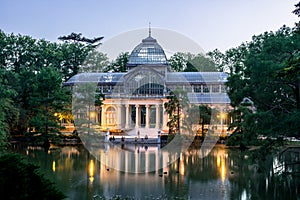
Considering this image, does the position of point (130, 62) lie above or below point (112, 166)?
above

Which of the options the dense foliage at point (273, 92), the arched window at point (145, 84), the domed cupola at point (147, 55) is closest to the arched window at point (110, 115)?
the arched window at point (145, 84)

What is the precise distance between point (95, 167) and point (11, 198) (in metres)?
16.7

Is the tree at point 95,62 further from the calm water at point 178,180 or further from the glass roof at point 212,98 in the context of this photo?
the calm water at point 178,180

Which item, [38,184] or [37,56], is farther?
[37,56]

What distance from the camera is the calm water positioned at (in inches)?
625

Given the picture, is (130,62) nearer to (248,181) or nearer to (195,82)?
(195,82)

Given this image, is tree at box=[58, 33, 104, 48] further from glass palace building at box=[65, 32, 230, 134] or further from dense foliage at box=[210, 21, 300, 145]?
Answer: dense foliage at box=[210, 21, 300, 145]

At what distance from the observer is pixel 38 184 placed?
7.14 meters

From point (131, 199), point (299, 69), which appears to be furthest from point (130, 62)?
point (299, 69)

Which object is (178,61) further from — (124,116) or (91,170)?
(91,170)

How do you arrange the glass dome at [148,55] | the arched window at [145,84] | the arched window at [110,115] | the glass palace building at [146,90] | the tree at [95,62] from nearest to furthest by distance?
the glass palace building at [146,90] → the arched window at [145,84] → the arched window at [110,115] → the glass dome at [148,55] → the tree at [95,62]

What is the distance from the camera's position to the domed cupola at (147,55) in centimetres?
5262

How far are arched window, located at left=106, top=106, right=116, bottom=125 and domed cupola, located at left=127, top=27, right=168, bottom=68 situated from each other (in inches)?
249

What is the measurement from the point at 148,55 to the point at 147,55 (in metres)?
0.13
